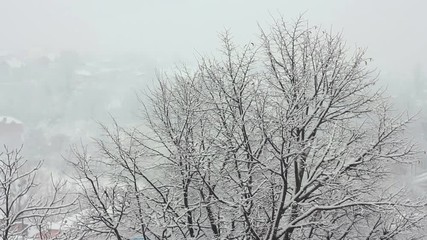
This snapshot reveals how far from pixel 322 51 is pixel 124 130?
5.10 metres

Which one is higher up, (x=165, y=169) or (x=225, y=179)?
(x=165, y=169)

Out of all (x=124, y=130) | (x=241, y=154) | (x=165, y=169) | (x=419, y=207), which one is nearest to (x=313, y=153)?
(x=241, y=154)

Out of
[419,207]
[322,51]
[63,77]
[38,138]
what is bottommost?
[419,207]

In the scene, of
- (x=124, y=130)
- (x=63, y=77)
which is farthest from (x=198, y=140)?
(x=63, y=77)

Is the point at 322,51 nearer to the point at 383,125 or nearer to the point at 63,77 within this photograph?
the point at 383,125

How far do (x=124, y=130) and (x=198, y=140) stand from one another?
6.79 ft

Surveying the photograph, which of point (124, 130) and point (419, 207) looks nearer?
point (419, 207)

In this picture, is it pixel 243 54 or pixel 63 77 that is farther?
pixel 63 77

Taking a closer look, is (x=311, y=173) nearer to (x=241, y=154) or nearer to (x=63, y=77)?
(x=241, y=154)

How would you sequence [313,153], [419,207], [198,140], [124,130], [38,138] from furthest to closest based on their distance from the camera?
[38,138], [124,130], [198,140], [313,153], [419,207]

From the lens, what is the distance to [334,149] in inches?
376

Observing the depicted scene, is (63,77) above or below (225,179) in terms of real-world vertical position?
above

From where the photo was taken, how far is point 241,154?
9.42 meters

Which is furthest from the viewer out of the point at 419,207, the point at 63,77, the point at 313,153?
the point at 63,77
